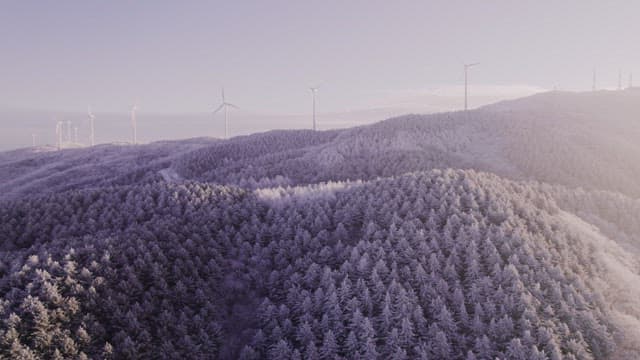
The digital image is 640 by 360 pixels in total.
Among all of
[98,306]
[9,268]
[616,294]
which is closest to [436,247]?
[616,294]

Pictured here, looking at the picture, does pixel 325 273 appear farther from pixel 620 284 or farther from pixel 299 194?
pixel 620 284

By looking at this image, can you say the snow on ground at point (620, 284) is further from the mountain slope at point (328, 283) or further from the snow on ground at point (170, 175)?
the snow on ground at point (170, 175)

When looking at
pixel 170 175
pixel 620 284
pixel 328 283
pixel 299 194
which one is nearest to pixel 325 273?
pixel 328 283

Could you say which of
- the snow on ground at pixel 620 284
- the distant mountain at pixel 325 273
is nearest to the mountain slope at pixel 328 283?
the distant mountain at pixel 325 273

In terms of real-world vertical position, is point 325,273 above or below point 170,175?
below

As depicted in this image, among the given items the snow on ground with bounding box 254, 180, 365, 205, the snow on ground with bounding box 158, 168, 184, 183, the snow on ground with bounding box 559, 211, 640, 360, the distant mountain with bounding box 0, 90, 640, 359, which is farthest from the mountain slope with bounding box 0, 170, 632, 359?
the snow on ground with bounding box 158, 168, 184, 183

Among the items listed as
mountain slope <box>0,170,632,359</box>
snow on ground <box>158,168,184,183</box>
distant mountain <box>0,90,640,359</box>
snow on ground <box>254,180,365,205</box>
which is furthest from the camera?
snow on ground <box>158,168,184,183</box>

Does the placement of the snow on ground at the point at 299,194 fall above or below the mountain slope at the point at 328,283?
above

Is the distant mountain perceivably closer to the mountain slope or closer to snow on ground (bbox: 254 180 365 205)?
the mountain slope
